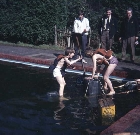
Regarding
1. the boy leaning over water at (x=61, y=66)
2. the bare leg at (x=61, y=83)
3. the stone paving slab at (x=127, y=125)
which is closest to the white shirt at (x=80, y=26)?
the boy leaning over water at (x=61, y=66)

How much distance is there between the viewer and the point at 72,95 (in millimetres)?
10094

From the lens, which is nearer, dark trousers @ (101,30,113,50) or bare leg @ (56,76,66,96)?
bare leg @ (56,76,66,96)

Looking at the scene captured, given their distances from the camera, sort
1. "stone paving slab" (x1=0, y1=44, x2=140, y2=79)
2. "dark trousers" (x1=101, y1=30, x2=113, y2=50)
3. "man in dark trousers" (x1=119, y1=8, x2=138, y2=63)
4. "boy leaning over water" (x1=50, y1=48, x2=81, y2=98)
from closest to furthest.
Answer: "boy leaning over water" (x1=50, y1=48, x2=81, y2=98), "stone paving slab" (x1=0, y1=44, x2=140, y2=79), "man in dark trousers" (x1=119, y1=8, x2=138, y2=63), "dark trousers" (x1=101, y1=30, x2=113, y2=50)

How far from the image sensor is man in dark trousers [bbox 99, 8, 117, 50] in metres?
13.7

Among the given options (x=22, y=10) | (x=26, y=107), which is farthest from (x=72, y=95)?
(x=22, y=10)

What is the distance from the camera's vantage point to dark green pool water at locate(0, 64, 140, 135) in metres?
7.45

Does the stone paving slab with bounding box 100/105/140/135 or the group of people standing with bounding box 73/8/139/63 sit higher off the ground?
the group of people standing with bounding box 73/8/139/63

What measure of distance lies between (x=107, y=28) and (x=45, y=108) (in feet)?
19.2

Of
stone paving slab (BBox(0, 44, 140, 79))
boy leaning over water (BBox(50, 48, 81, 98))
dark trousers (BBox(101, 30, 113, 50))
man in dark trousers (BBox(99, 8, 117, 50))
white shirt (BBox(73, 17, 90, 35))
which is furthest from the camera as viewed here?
white shirt (BBox(73, 17, 90, 35))

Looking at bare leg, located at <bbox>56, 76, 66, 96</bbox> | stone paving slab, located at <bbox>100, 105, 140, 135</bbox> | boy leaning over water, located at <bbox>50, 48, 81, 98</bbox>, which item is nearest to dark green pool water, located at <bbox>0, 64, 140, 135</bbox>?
bare leg, located at <bbox>56, 76, 66, 96</bbox>

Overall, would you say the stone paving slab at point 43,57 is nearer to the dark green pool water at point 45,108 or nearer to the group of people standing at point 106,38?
the group of people standing at point 106,38

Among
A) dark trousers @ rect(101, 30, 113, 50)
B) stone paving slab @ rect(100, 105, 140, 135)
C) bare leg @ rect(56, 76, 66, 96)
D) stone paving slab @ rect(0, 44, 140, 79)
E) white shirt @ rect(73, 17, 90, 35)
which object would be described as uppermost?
white shirt @ rect(73, 17, 90, 35)

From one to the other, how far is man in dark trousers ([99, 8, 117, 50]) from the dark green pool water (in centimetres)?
261

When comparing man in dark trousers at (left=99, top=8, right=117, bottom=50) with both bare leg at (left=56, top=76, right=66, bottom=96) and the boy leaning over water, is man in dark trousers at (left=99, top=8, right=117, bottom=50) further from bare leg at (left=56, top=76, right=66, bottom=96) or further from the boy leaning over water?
bare leg at (left=56, top=76, right=66, bottom=96)
